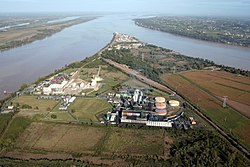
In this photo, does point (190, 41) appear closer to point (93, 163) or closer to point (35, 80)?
point (35, 80)

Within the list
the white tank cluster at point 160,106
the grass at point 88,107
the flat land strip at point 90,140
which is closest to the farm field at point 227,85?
the white tank cluster at point 160,106

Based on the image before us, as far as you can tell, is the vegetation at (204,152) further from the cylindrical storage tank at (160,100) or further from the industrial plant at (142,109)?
the cylindrical storage tank at (160,100)

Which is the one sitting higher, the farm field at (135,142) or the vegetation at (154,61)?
the vegetation at (154,61)

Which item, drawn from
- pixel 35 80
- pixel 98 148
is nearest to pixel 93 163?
pixel 98 148

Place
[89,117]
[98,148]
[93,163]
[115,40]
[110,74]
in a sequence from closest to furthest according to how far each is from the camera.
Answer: [93,163] → [98,148] → [89,117] → [110,74] → [115,40]

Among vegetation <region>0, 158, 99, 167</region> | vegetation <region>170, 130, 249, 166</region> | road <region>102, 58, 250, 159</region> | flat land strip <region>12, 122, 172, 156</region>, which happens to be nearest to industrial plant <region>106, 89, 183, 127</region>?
flat land strip <region>12, 122, 172, 156</region>

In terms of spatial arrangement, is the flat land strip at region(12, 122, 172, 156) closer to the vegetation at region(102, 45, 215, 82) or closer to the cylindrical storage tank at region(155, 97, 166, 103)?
the cylindrical storage tank at region(155, 97, 166, 103)
